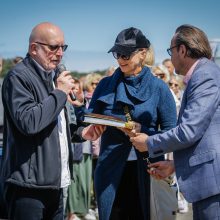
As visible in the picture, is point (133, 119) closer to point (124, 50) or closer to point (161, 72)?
point (124, 50)

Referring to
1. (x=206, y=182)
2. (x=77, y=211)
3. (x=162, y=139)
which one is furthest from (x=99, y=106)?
(x=77, y=211)

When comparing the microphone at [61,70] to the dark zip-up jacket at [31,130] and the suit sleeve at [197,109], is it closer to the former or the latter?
the dark zip-up jacket at [31,130]

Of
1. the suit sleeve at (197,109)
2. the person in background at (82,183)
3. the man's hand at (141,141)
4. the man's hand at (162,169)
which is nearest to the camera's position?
the suit sleeve at (197,109)

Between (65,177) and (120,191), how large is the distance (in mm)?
728

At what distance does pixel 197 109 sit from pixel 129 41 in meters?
1.06

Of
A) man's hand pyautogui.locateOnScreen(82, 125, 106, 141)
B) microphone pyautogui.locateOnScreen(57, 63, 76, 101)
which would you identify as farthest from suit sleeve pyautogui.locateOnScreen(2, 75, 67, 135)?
man's hand pyautogui.locateOnScreen(82, 125, 106, 141)

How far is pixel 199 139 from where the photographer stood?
286 cm

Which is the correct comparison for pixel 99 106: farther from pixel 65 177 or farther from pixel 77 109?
pixel 65 177

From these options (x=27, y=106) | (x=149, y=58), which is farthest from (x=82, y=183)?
(x=27, y=106)

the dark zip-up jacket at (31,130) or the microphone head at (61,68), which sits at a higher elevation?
the microphone head at (61,68)

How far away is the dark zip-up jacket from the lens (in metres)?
2.84

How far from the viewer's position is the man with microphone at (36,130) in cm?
286

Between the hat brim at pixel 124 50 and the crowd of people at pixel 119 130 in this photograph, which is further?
the hat brim at pixel 124 50

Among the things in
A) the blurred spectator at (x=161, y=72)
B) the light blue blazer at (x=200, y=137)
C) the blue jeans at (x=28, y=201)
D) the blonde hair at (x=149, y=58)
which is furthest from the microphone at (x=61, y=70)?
the blurred spectator at (x=161, y=72)
